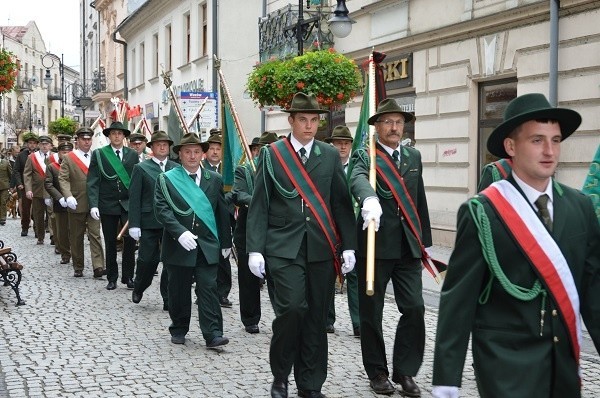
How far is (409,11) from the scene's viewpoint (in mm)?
16797

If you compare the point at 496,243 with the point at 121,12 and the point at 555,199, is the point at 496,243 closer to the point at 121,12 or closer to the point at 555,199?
the point at 555,199

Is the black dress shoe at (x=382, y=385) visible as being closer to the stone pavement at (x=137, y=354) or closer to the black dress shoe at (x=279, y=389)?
the stone pavement at (x=137, y=354)

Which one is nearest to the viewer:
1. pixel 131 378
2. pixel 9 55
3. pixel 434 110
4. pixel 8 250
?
pixel 131 378

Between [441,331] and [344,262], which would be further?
[344,262]

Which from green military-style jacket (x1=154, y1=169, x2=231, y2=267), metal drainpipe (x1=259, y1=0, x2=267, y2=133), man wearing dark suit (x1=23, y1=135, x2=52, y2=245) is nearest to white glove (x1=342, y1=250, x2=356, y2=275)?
green military-style jacket (x1=154, y1=169, x2=231, y2=267)

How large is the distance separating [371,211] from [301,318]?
2.71 ft

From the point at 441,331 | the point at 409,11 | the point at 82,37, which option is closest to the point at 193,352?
the point at 441,331

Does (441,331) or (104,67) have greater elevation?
(104,67)

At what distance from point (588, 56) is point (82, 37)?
5186 cm

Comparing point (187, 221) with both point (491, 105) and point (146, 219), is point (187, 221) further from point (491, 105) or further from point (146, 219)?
point (491, 105)

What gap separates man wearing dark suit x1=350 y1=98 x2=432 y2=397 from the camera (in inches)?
245

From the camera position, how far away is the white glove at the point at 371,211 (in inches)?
227

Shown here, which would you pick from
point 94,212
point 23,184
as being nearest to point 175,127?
point 94,212

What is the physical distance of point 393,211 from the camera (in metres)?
6.40
